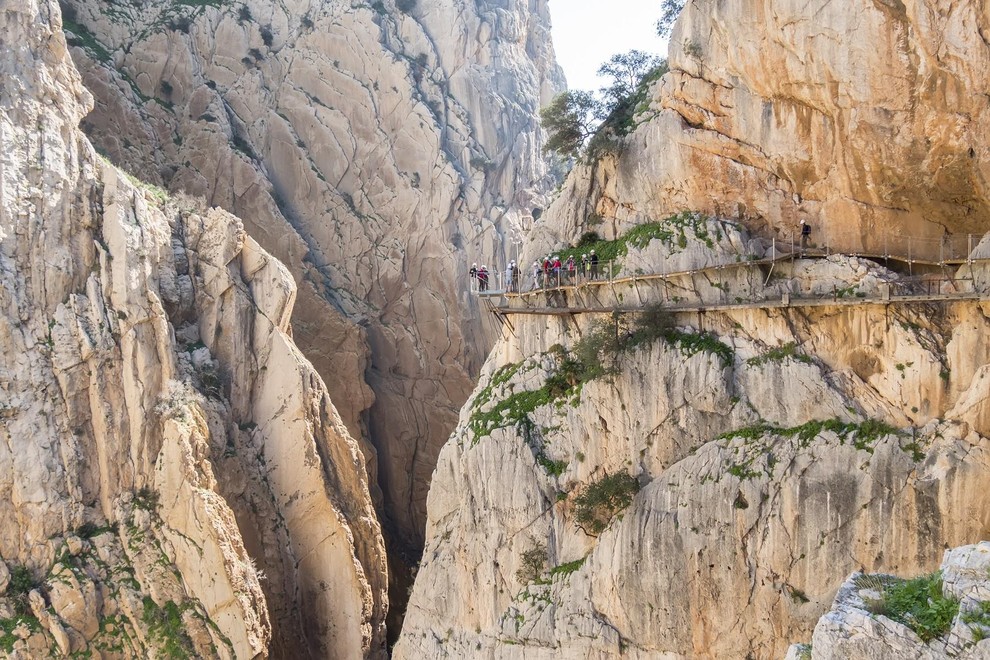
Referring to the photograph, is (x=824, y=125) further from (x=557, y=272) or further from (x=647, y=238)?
(x=557, y=272)

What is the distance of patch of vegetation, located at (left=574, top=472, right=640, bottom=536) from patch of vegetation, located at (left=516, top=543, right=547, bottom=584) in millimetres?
1541

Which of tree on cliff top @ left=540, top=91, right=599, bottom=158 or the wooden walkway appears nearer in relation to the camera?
the wooden walkway

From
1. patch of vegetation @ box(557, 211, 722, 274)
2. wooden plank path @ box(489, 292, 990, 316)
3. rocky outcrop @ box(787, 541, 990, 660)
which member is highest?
patch of vegetation @ box(557, 211, 722, 274)

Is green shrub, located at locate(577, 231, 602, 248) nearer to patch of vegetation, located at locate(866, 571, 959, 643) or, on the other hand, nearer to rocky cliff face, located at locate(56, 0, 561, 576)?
patch of vegetation, located at locate(866, 571, 959, 643)

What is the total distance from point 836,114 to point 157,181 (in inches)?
1391

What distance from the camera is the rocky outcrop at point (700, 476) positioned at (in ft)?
65.4

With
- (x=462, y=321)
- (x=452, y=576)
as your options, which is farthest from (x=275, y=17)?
(x=452, y=576)

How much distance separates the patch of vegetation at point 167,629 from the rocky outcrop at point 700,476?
7.49 meters

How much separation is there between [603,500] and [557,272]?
7.81 metres

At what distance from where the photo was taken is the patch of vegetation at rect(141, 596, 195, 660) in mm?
28750

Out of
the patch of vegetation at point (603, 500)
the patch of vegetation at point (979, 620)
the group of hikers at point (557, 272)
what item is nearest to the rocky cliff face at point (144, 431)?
the group of hikers at point (557, 272)

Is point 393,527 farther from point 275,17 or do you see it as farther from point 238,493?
point 275,17

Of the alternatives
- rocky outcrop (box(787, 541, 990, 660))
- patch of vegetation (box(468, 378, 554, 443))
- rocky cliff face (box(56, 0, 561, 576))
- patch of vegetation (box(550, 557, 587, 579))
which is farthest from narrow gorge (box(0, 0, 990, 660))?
rocky cliff face (box(56, 0, 561, 576))

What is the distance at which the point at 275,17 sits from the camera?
53500 millimetres
